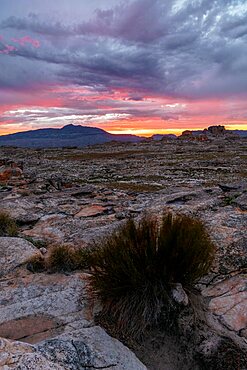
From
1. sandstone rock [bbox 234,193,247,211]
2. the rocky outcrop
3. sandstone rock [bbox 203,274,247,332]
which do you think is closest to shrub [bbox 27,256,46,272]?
the rocky outcrop

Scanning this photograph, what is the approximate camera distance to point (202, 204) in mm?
14562

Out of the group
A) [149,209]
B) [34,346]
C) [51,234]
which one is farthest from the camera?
[149,209]

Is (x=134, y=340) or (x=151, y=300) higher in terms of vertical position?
(x=151, y=300)

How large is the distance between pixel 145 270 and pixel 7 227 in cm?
766

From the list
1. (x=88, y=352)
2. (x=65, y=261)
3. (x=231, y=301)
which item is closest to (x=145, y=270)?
(x=88, y=352)

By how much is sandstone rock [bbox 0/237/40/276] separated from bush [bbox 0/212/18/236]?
1406 millimetres

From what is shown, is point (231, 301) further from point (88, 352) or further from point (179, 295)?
point (88, 352)

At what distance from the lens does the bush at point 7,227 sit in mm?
12148

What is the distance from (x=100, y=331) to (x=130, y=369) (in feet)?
2.99

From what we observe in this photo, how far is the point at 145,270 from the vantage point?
6395mm

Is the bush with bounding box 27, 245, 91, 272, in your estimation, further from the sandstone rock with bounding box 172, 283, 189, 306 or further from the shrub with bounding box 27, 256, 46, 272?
the sandstone rock with bounding box 172, 283, 189, 306

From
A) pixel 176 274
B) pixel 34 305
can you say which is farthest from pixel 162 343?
pixel 34 305

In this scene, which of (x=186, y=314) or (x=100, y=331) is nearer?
(x=100, y=331)

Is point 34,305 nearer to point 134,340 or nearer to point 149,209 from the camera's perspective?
point 134,340
